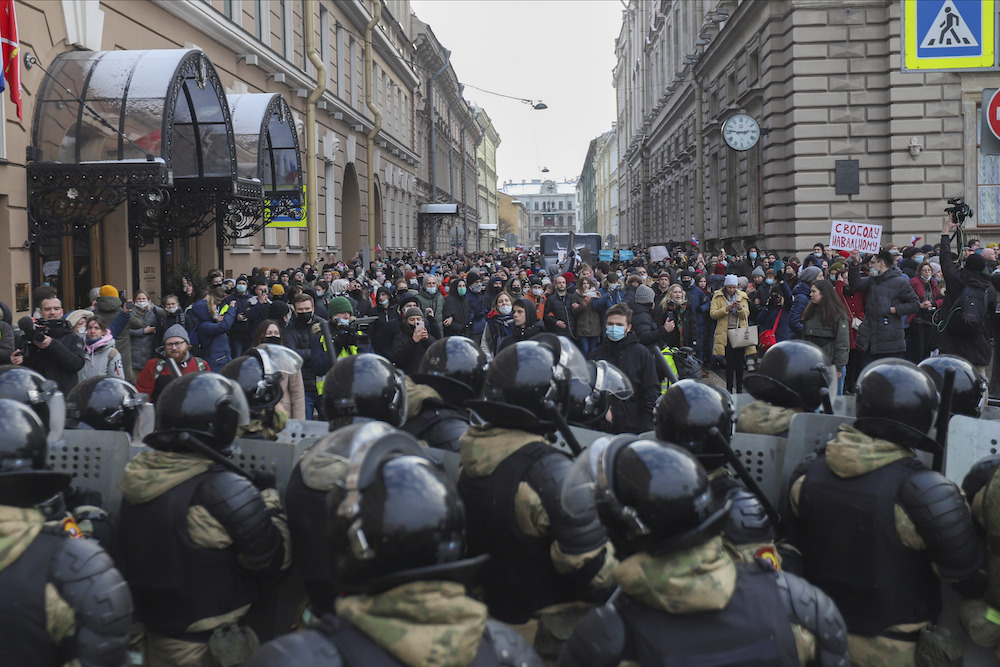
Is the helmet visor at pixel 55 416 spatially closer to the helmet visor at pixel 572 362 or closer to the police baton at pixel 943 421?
the helmet visor at pixel 572 362

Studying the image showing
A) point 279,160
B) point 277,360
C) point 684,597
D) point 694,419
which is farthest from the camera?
point 279,160

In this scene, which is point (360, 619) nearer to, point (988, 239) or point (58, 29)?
point (58, 29)

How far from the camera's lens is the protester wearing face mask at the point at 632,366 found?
21.9ft

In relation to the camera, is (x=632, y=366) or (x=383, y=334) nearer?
(x=632, y=366)

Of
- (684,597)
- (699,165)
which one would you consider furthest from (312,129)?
(684,597)

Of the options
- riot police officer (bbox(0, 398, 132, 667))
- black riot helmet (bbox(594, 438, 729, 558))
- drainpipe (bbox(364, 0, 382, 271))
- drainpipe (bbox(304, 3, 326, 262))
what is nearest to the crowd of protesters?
riot police officer (bbox(0, 398, 132, 667))

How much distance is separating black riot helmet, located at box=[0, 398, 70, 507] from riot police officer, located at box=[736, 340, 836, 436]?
2.77m

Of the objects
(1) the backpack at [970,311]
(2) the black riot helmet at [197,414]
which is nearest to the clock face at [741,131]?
(1) the backpack at [970,311]

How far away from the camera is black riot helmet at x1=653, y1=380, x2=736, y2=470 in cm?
311

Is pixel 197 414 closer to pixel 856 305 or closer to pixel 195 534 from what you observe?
pixel 195 534

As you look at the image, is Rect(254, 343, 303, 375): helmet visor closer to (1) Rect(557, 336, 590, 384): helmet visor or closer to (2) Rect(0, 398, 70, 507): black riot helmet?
(1) Rect(557, 336, 590, 384): helmet visor

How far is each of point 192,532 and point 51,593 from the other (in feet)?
2.22

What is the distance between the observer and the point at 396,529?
5.99ft

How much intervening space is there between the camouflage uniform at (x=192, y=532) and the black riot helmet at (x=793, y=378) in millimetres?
2155
